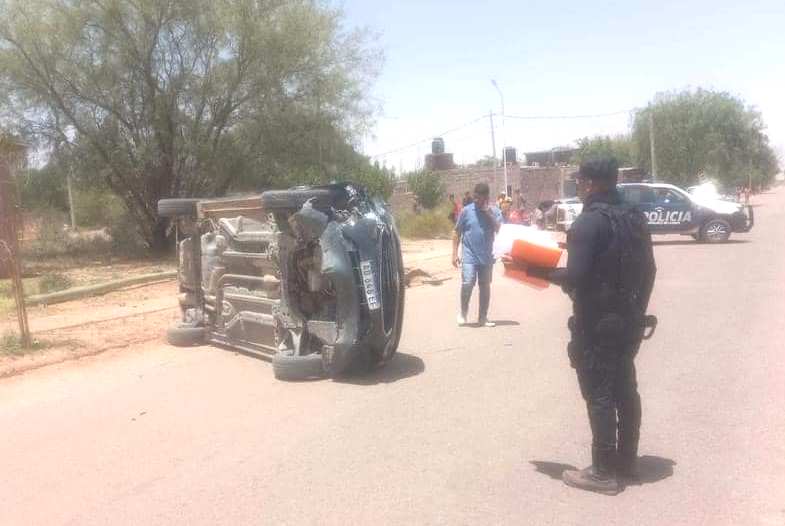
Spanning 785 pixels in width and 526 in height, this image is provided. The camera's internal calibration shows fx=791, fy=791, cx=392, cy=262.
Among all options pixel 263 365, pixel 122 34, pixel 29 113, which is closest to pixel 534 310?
pixel 263 365

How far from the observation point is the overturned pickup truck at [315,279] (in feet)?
21.9

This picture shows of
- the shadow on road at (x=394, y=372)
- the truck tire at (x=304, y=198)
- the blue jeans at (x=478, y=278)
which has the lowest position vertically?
the shadow on road at (x=394, y=372)

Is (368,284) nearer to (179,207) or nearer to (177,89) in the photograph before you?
(179,207)

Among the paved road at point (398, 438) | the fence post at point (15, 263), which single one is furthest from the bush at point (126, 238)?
the paved road at point (398, 438)

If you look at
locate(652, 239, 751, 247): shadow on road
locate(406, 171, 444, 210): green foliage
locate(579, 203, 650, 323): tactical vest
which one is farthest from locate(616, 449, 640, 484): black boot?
locate(406, 171, 444, 210): green foliage

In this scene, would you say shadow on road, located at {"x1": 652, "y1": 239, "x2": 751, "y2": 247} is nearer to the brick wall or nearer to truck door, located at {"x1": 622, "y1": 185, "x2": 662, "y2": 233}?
truck door, located at {"x1": 622, "y1": 185, "x2": 662, "y2": 233}

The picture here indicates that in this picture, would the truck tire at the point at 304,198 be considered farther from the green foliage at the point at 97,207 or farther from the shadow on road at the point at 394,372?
the green foliage at the point at 97,207

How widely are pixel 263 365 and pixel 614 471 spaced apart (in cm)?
425

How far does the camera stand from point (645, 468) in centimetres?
462

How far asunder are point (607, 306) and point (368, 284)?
2.84 meters

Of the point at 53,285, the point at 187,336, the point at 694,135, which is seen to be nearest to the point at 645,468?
the point at 187,336

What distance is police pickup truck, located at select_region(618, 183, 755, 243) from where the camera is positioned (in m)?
21.1

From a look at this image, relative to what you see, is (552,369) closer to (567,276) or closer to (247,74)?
(567,276)

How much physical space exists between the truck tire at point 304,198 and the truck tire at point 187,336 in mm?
2516
